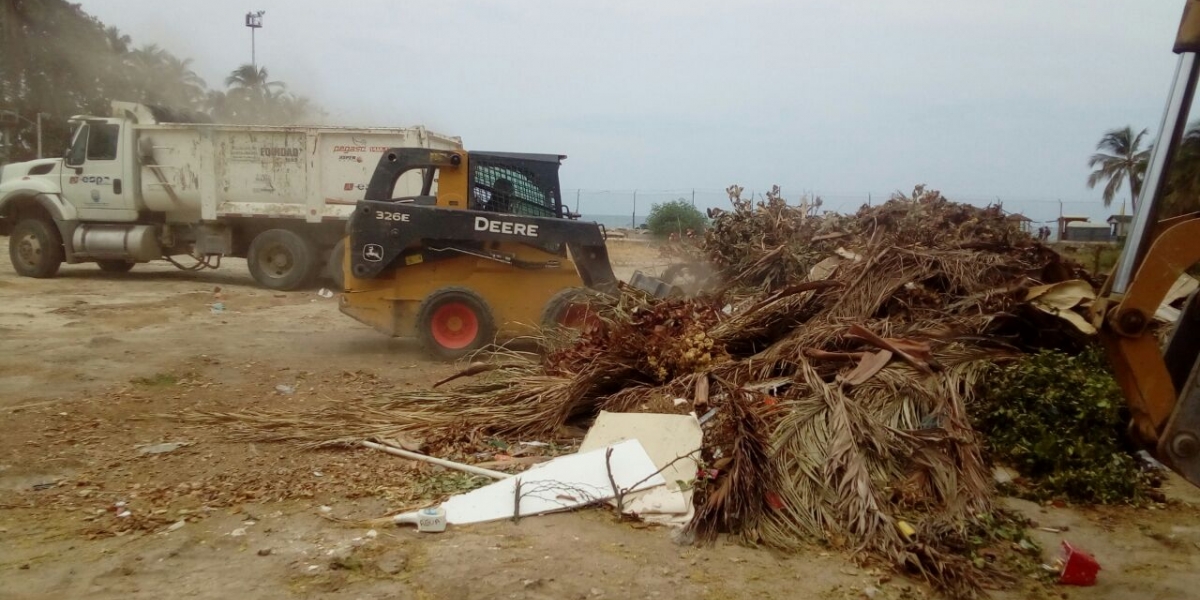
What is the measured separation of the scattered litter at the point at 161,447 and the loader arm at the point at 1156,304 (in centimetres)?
543

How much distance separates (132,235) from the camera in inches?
613

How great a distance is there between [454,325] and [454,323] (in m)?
0.02

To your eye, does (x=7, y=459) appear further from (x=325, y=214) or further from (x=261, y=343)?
(x=325, y=214)

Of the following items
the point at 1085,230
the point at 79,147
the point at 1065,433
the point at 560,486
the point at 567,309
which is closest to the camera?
the point at 560,486

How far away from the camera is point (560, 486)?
500 cm

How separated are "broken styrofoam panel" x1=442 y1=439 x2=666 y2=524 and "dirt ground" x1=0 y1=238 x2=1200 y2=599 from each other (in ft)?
0.36

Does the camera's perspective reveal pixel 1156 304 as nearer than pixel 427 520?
Yes

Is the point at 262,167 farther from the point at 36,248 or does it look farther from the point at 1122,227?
the point at 1122,227

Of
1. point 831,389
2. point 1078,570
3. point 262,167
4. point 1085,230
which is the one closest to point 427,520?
point 831,389

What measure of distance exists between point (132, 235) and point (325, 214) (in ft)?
11.9

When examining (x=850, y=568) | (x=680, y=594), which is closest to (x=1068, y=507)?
(x=850, y=568)

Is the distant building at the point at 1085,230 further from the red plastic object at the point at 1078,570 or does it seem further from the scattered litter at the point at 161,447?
the scattered litter at the point at 161,447

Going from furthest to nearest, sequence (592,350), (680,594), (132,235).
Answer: (132,235)
(592,350)
(680,594)

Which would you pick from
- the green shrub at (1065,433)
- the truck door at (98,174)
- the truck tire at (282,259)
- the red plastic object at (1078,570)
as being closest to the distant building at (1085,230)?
the truck tire at (282,259)
